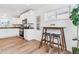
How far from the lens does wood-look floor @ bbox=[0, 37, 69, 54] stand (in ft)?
6.39

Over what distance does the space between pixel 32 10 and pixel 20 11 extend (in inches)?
6.8

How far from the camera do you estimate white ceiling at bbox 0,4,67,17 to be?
1933mm

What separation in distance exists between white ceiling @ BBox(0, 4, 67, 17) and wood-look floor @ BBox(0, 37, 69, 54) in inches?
14.1

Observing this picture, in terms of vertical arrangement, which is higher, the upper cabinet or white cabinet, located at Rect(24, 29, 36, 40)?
the upper cabinet

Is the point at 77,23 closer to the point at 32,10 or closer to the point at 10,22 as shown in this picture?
the point at 32,10

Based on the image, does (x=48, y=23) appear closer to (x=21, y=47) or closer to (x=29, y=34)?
(x=29, y=34)

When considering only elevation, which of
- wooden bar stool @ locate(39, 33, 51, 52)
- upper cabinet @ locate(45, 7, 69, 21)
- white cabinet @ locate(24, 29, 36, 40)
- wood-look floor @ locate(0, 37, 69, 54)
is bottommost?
wood-look floor @ locate(0, 37, 69, 54)

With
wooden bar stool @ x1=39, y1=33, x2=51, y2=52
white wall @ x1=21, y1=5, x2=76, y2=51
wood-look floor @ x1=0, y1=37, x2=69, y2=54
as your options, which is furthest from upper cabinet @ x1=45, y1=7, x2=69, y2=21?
wood-look floor @ x1=0, y1=37, x2=69, y2=54

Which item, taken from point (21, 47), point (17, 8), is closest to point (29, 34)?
point (21, 47)

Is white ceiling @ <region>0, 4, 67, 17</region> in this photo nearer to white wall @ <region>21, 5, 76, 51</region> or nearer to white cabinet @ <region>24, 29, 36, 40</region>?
white wall @ <region>21, 5, 76, 51</region>

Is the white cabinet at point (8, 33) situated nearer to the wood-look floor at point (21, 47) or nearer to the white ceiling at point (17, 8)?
the wood-look floor at point (21, 47)
